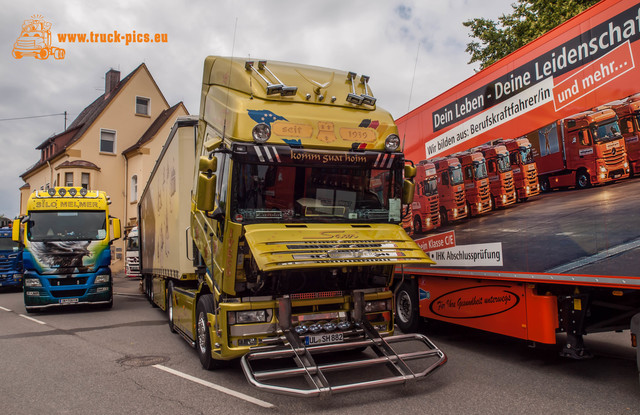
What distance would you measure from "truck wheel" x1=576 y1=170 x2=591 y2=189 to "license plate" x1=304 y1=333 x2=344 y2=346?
3.12m

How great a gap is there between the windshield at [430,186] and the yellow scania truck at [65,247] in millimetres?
9349

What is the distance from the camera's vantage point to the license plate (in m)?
5.55

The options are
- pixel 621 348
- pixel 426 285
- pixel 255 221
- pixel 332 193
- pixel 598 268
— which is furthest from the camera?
pixel 426 285

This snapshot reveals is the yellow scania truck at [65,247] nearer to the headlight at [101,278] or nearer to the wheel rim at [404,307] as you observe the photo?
the headlight at [101,278]

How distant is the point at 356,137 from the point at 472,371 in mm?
3247

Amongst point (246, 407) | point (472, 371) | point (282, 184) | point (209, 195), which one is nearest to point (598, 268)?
point (472, 371)

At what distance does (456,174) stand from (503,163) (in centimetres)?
112

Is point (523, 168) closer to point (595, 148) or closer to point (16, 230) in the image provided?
point (595, 148)

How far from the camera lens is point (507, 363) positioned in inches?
258

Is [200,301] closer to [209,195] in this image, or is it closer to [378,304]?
[209,195]

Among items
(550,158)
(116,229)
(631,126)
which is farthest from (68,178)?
(631,126)

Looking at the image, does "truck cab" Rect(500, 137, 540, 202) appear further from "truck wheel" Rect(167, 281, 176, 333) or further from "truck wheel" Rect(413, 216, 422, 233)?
"truck wheel" Rect(167, 281, 176, 333)

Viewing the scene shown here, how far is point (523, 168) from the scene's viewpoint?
607 centimetres

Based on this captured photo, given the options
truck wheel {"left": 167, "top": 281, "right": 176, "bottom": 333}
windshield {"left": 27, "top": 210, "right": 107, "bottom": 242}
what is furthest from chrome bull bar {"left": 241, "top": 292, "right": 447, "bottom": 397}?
windshield {"left": 27, "top": 210, "right": 107, "bottom": 242}
